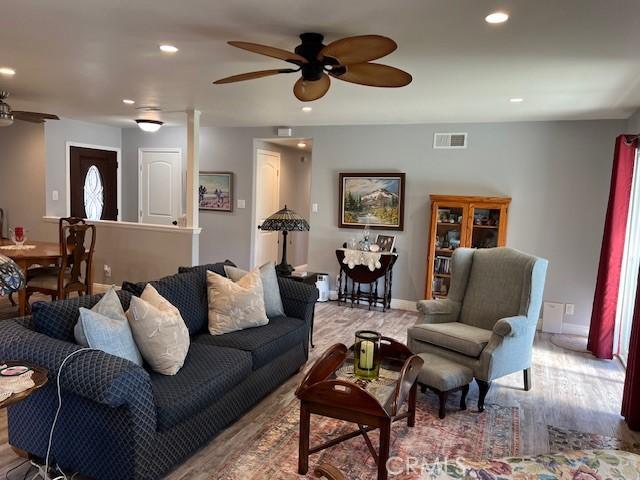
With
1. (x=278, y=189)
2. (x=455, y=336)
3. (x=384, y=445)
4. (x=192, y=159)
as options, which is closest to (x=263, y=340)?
(x=384, y=445)

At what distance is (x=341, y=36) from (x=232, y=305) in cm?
184

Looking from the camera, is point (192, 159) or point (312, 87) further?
point (192, 159)

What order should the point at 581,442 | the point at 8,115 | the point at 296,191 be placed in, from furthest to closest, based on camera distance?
the point at 296,191, the point at 8,115, the point at 581,442

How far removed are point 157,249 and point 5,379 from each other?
415 centimetres

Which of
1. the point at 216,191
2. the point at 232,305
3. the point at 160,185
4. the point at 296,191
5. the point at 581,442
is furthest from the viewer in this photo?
the point at 296,191

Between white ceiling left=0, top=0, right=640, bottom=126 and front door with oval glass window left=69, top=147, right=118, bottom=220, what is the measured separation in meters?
1.81

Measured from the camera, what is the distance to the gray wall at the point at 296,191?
Answer: 785cm

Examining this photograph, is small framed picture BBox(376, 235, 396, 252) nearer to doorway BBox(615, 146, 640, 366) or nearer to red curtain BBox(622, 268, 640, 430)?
doorway BBox(615, 146, 640, 366)

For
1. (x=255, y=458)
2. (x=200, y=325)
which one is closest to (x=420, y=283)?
(x=200, y=325)

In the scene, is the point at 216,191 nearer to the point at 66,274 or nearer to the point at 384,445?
the point at 66,274

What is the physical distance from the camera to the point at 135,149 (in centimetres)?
734

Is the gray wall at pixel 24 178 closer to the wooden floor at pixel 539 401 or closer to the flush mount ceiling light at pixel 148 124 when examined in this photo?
the flush mount ceiling light at pixel 148 124

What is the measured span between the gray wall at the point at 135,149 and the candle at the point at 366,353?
5.30 metres

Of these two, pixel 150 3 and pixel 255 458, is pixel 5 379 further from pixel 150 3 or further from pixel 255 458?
pixel 150 3
